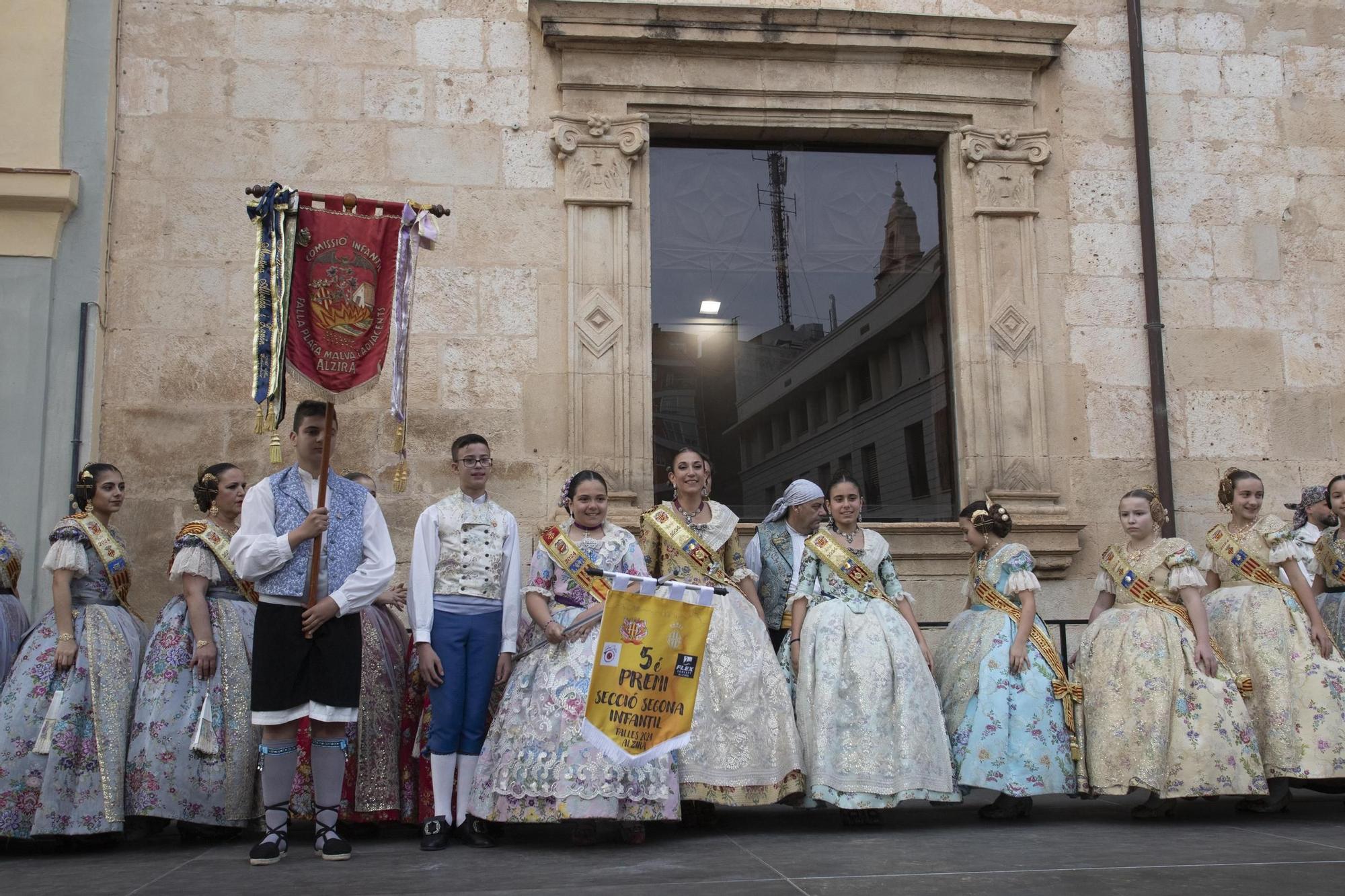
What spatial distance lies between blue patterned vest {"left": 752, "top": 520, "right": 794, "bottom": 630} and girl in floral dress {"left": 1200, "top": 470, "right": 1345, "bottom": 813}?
7.74ft

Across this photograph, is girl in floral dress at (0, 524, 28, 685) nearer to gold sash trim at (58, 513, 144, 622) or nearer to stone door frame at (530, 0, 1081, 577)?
gold sash trim at (58, 513, 144, 622)

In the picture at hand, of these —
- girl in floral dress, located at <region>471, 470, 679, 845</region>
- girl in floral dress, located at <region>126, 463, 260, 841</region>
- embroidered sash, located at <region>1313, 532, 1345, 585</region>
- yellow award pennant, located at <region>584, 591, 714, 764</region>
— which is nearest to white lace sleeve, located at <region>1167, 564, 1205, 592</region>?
embroidered sash, located at <region>1313, 532, 1345, 585</region>

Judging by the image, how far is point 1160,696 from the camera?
21.3ft

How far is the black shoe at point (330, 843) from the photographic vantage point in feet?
17.9

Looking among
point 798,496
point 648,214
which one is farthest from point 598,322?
point 798,496

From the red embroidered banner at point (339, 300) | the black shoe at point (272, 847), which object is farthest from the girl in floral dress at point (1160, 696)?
the red embroidered banner at point (339, 300)

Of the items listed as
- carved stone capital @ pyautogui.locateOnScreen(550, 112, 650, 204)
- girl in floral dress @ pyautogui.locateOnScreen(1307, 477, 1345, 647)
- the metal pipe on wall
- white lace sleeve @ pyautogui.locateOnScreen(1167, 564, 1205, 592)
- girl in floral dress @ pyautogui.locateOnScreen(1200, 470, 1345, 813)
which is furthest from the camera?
the metal pipe on wall

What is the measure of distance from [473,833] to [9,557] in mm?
2801

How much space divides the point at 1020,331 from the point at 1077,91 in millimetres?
1868

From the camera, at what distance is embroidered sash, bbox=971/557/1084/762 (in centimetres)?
659

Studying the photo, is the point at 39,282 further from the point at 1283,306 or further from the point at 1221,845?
the point at 1283,306

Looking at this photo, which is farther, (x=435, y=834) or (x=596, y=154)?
(x=596, y=154)

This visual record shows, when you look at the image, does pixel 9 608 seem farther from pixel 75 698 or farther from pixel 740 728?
pixel 740 728

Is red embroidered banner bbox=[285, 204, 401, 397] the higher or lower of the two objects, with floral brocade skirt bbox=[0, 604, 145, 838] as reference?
higher
